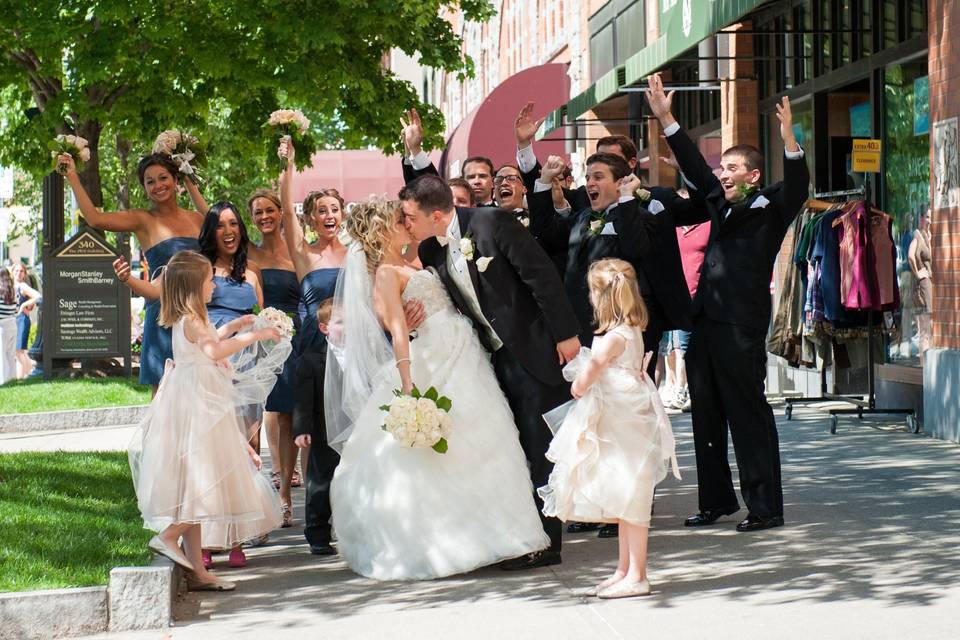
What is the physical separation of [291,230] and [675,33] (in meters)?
7.00

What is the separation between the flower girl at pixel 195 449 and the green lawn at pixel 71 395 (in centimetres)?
996

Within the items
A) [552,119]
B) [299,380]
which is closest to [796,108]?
[552,119]

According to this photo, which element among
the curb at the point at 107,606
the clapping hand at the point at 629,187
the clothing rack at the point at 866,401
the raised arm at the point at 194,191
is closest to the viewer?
the curb at the point at 107,606

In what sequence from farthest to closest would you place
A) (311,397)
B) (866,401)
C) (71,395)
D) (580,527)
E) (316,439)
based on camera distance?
(71,395) < (866,401) < (580,527) < (311,397) < (316,439)

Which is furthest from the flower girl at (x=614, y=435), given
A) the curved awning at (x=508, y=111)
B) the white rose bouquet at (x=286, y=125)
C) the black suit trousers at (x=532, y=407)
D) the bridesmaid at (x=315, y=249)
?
the curved awning at (x=508, y=111)

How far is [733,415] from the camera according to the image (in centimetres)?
823

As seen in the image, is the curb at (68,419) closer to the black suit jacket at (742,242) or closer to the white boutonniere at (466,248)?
the black suit jacket at (742,242)

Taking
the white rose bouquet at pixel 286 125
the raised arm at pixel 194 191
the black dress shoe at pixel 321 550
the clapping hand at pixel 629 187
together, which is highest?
the white rose bouquet at pixel 286 125

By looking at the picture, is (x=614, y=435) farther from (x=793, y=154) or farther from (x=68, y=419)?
(x=68, y=419)

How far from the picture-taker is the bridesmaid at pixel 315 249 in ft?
28.6

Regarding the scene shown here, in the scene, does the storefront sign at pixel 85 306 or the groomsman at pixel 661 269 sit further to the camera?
the storefront sign at pixel 85 306

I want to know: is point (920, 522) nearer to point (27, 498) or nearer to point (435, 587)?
point (435, 587)

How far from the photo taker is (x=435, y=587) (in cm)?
695

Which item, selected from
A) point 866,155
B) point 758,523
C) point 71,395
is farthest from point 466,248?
point 71,395
